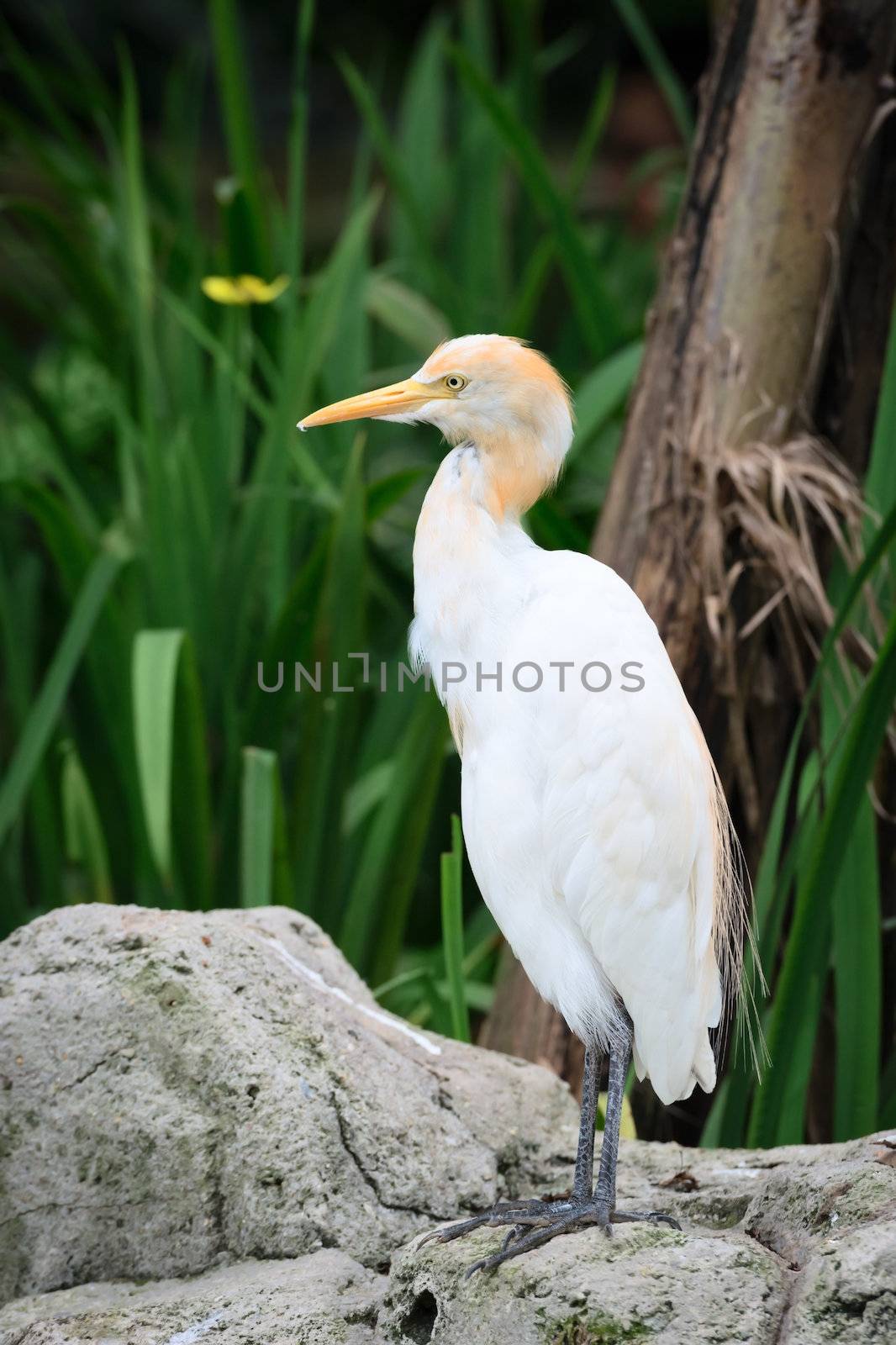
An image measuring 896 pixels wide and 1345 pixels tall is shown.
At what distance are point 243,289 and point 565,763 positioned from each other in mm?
1501

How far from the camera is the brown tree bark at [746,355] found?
1.91 meters

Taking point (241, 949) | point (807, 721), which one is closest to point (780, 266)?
point (807, 721)

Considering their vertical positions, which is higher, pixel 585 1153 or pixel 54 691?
pixel 54 691

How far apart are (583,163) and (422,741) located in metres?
1.64

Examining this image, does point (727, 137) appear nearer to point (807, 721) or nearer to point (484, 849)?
point (807, 721)

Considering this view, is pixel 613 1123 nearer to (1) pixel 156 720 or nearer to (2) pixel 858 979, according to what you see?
(2) pixel 858 979

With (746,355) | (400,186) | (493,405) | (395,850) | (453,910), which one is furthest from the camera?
(400,186)

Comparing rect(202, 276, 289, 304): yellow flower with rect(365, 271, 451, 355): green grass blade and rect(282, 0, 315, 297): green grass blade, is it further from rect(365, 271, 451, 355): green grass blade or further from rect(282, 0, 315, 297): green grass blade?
rect(365, 271, 451, 355): green grass blade

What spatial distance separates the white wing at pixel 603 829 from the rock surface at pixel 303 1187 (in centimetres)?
21

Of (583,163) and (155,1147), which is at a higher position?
(583,163)

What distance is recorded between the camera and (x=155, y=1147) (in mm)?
1281

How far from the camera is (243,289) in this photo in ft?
8.06

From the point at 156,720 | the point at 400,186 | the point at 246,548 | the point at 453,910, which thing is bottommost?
the point at 453,910

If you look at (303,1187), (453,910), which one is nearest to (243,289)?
(453,910)
